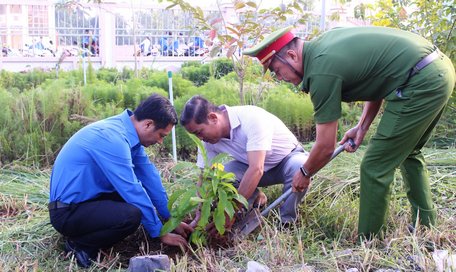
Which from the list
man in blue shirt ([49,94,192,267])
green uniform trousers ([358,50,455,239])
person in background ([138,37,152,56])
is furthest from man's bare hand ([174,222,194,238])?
person in background ([138,37,152,56])

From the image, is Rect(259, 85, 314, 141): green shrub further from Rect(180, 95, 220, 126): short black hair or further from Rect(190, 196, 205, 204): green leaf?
Rect(190, 196, 205, 204): green leaf

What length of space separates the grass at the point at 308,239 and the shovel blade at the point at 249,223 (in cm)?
5

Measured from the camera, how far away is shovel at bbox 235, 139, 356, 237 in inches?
139

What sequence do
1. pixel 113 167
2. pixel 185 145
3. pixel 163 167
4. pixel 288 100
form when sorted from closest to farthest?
pixel 113 167
pixel 163 167
pixel 185 145
pixel 288 100

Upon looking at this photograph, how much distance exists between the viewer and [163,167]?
5.14 meters

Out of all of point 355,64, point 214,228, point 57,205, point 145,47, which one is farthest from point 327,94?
point 145,47

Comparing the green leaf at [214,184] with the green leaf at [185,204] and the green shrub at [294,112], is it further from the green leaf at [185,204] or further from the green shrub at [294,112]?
the green shrub at [294,112]

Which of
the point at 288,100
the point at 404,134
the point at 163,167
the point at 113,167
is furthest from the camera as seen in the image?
the point at 288,100

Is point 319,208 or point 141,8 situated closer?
point 319,208

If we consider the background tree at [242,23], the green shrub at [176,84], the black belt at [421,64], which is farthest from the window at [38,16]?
the black belt at [421,64]

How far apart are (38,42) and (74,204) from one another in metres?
14.2

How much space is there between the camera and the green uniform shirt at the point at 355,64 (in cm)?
284

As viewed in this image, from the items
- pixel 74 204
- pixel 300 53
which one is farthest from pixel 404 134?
pixel 74 204

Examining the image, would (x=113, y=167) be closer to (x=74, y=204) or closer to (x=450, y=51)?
(x=74, y=204)
